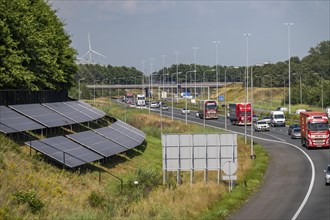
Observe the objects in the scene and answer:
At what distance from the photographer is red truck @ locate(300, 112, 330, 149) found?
60000 mm

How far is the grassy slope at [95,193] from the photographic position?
2623cm

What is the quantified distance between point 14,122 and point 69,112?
12.5 metres

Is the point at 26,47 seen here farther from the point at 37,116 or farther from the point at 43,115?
the point at 37,116

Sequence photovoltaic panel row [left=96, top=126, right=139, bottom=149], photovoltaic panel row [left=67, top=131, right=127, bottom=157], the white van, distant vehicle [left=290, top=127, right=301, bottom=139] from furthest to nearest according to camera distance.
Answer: the white van, distant vehicle [left=290, top=127, right=301, bottom=139], photovoltaic panel row [left=96, top=126, right=139, bottom=149], photovoltaic panel row [left=67, top=131, right=127, bottom=157]

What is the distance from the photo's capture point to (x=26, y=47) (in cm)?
5084

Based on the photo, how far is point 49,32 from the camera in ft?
201

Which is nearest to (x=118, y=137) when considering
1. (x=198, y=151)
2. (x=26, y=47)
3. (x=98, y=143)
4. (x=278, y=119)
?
(x=98, y=143)

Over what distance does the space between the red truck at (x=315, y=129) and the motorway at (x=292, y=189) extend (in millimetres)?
862

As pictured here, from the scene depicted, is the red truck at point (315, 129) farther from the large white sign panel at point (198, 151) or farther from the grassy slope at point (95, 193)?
the large white sign panel at point (198, 151)

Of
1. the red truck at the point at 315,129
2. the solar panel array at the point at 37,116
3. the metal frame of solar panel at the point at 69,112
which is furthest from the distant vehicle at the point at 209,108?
the solar panel array at the point at 37,116

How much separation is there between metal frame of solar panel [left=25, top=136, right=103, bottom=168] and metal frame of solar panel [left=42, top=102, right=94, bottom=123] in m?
8.12

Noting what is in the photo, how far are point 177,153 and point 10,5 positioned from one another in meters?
19.0

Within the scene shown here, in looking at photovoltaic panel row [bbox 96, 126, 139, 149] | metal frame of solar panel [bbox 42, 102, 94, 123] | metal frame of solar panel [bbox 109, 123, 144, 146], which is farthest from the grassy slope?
metal frame of solar panel [bbox 109, 123, 144, 146]

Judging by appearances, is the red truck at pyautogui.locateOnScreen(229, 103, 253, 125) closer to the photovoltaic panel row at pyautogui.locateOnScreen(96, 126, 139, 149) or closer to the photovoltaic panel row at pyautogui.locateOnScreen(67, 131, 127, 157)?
the photovoltaic panel row at pyautogui.locateOnScreen(96, 126, 139, 149)
